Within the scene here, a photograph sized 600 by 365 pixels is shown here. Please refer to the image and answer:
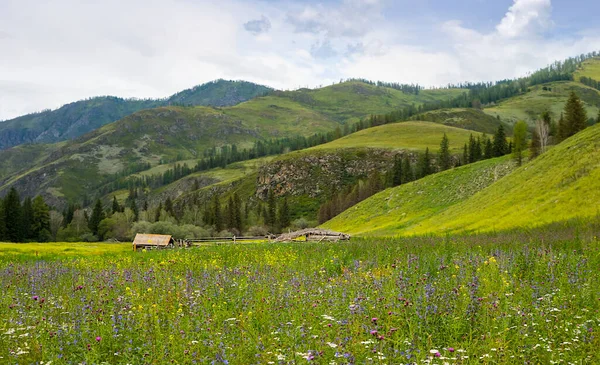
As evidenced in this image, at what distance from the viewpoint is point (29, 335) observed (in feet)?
25.9

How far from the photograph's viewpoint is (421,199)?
75.4m

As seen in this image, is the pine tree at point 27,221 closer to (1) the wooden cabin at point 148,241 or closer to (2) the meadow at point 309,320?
(1) the wooden cabin at point 148,241

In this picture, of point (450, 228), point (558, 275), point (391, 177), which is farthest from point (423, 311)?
point (391, 177)

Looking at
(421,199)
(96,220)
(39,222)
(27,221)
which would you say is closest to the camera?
(421,199)

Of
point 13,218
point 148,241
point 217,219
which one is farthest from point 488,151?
point 13,218

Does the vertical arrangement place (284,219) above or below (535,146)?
below

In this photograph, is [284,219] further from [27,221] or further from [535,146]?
[535,146]

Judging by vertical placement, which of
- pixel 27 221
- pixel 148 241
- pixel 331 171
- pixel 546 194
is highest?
pixel 331 171

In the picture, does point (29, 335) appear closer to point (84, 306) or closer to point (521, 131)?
point (84, 306)

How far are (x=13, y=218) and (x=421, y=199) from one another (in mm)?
96851

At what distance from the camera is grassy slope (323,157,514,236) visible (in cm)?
6731

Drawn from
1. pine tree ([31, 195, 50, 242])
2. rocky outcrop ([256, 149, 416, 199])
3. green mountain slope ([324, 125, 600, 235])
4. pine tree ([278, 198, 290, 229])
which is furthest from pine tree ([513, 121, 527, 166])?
pine tree ([31, 195, 50, 242])

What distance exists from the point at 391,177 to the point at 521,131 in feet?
180

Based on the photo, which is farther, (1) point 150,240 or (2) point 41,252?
(1) point 150,240
